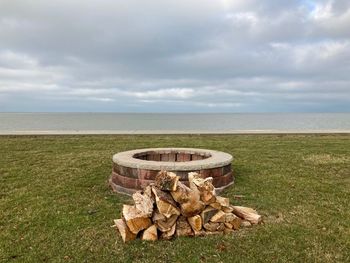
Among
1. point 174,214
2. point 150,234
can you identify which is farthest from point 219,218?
point 150,234

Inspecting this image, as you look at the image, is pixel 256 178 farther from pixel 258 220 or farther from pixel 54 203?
pixel 54 203

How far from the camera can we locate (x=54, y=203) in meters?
6.79

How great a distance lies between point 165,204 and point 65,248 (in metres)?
1.59

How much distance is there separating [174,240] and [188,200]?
2.10 feet

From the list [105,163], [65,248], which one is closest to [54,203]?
[65,248]

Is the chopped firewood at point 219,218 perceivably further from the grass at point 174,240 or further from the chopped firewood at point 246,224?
the chopped firewood at point 246,224

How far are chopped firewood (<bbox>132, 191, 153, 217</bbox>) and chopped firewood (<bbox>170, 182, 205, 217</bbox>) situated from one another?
378 mm

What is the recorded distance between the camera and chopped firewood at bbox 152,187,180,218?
5.11 metres

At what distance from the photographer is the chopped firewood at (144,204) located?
5124 millimetres

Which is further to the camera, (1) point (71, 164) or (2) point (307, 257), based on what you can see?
(1) point (71, 164)

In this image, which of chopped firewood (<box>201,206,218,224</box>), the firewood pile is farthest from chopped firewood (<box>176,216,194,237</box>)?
chopped firewood (<box>201,206,218,224</box>)

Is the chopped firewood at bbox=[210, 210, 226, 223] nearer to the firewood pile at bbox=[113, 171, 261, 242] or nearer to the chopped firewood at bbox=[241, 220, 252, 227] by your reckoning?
the firewood pile at bbox=[113, 171, 261, 242]

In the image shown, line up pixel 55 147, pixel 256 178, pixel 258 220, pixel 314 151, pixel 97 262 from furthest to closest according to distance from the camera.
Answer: pixel 55 147 < pixel 314 151 < pixel 256 178 < pixel 258 220 < pixel 97 262

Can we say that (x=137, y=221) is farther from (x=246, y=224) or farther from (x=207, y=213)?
(x=246, y=224)
